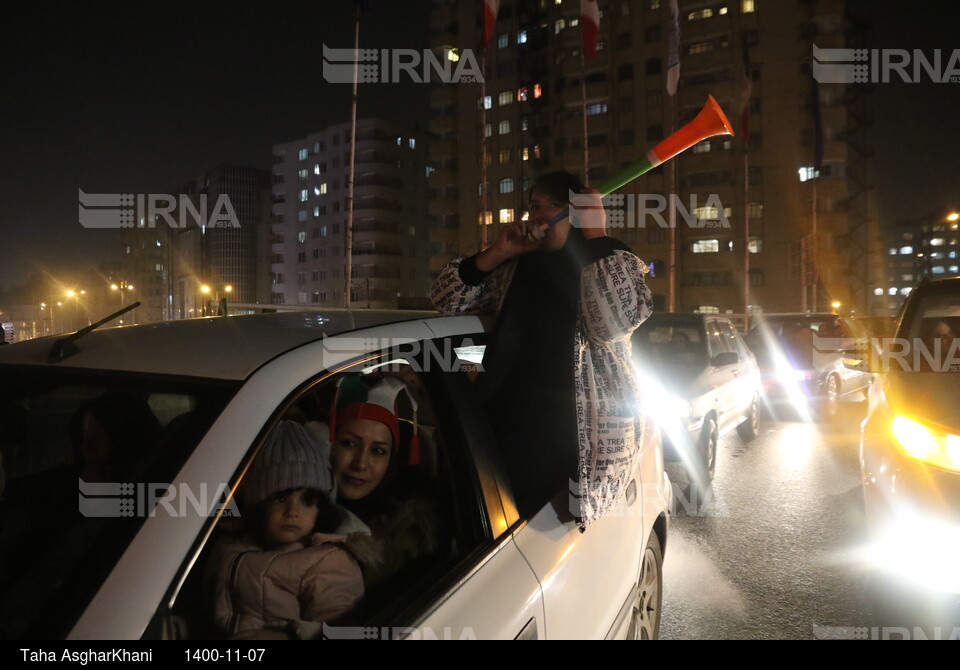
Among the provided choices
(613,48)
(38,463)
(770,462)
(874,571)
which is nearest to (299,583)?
(38,463)

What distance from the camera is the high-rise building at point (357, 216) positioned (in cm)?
7606

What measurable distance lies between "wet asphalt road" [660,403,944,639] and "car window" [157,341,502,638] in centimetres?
207

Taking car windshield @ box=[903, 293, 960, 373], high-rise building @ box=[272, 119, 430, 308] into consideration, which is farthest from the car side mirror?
high-rise building @ box=[272, 119, 430, 308]

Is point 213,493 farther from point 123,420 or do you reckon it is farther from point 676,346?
point 676,346

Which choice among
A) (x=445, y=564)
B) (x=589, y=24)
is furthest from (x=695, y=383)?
(x=589, y=24)

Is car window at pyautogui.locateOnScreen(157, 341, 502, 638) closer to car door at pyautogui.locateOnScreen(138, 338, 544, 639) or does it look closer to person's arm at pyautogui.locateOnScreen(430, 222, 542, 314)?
car door at pyautogui.locateOnScreen(138, 338, 544, 639)

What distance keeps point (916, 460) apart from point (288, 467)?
315 cm

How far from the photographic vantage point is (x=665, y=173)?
160 feet

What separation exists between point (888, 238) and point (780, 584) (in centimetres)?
20400

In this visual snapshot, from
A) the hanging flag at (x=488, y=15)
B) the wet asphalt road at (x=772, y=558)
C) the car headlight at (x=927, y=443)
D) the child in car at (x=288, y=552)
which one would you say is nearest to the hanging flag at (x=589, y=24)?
the hanging flag at (x=488, y=15)

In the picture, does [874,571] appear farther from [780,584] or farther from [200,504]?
[200,504]

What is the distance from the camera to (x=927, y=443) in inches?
124

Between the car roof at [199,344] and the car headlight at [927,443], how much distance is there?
2.73 meters

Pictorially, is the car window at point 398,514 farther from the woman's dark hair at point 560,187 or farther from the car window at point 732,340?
the car window at point 732,340
